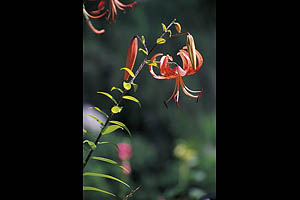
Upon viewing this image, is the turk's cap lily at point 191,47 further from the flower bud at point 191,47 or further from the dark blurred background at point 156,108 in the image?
the dark blurred background at point 156,108

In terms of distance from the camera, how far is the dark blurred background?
1.94 meters

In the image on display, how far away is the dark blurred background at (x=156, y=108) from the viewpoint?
1.94 metres

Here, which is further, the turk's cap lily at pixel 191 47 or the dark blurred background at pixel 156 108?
the dark blurred background at pixel 156 108

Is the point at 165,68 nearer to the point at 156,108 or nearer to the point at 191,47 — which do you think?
the point at 191,47

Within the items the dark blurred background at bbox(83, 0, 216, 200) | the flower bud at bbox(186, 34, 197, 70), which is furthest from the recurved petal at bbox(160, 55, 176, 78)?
the dark blurred background at bbox(83, 0, 216, 200)

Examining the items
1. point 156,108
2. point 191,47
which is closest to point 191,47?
point 191,47

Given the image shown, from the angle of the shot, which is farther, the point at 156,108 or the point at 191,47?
the point at 156,108

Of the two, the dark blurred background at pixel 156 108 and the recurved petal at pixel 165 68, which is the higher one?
the dark blurred background at pixel 156 108

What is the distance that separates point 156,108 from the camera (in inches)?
92.3

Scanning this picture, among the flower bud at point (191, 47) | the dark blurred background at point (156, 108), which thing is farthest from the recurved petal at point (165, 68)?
the dark blurred background at point (156, 108)
